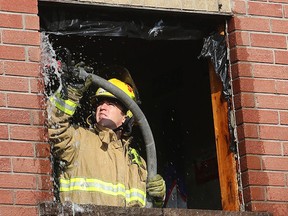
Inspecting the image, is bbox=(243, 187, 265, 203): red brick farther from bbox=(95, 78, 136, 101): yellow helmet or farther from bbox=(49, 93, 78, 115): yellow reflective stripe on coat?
bbox=(49, 93, 78, 115): yellow reflective stripe on coat

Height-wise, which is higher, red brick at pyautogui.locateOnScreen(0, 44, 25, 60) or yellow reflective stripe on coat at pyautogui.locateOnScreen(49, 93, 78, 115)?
red brick at pyautogui.locateOnScreen(0, 44, 25, 60)

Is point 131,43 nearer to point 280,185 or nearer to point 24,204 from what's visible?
point 280,185

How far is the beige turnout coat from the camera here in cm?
785

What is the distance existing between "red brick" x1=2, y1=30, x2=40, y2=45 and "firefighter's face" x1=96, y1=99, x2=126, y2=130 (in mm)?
1094

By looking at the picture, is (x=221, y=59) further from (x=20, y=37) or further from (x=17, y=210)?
(x=17, y=210)

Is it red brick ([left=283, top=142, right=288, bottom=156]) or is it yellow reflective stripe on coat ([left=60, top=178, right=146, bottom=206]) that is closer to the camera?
yellow reflective stripe on coat ([left=60, top=178, right=146, bottom=206])

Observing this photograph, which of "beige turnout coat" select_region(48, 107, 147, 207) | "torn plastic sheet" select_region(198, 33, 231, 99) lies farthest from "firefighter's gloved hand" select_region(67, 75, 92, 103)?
"torn plastic sheet" select_region(198, 33, 231, 99)

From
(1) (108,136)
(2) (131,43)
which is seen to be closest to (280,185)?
(1) (108,136)

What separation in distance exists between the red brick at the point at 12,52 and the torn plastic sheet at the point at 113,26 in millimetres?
462

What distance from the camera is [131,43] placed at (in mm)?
10109

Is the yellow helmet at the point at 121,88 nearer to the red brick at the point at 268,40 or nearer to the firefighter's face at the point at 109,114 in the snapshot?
the firefighter's face at the point at 109,114

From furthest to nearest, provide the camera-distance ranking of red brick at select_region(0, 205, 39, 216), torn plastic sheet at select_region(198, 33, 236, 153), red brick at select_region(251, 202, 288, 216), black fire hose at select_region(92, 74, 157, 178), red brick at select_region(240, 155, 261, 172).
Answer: torn plastic sheet at select_region(198, 33, 236, 153)
red brick at select_region(240, 155, 261, 172)
red brick at select_region(251, 202, 288, 216)
black fire hose at select_region(92, 74, 157, 178)
red brick at select_region(0, 205, 39, 216)

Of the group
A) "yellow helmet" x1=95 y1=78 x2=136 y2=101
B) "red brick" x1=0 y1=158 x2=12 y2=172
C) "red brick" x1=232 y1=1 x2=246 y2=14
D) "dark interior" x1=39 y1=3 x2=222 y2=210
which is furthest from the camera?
"dark interior" x1=39 y1=3 x2=222 y2=210

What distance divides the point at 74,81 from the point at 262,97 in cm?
154
